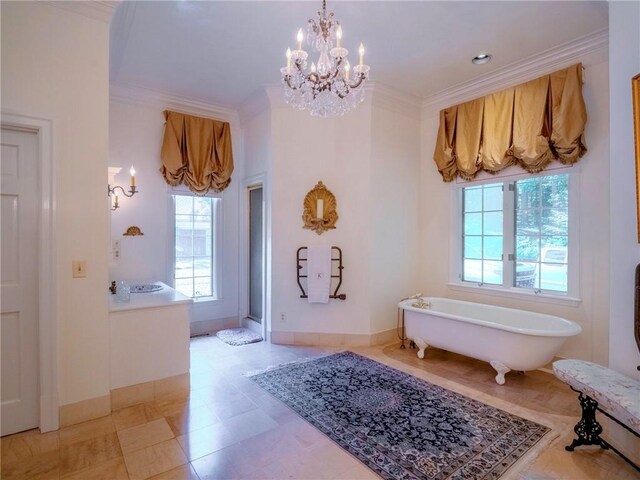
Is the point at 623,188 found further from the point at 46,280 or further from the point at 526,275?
the point at 46,280

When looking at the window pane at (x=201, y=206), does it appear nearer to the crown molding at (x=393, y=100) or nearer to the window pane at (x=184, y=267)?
the window pane at (x=184, y=267)

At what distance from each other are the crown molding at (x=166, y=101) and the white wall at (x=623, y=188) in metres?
4.17

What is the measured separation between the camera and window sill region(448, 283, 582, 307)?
3.42 m

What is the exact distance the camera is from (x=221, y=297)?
16.1 ft

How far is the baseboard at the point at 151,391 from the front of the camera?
264 centimetres

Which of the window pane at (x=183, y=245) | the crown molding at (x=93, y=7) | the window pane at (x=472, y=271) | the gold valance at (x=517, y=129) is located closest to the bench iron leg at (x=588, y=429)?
the window pane at (x=472, y=271)

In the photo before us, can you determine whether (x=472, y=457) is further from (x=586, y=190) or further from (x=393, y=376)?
(x=586, y=190)

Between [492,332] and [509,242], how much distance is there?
126 centimetres

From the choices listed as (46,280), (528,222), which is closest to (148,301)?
(46,280)

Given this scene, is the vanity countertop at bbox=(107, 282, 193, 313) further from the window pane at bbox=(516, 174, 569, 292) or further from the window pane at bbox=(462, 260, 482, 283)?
the window pane at bbox=(516, 174, 569, 292)

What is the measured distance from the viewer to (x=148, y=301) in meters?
2.90

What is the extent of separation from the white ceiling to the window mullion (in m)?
1.40

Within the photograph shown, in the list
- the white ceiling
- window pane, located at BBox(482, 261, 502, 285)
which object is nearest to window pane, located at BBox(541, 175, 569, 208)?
window pane, located at BBox(482, 261, 502, 285)

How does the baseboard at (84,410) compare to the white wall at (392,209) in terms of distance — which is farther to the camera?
the white wall at (392,209)
